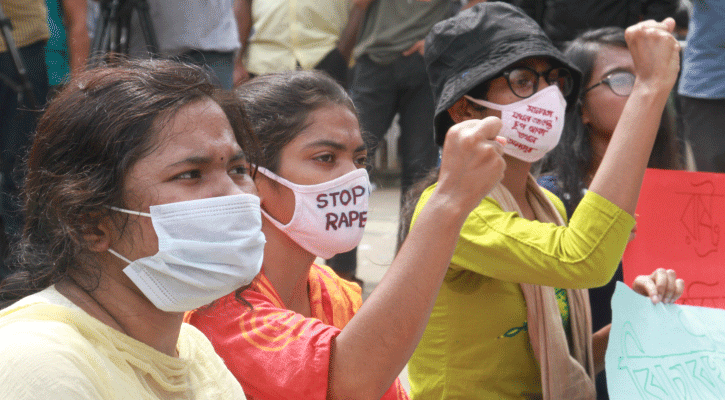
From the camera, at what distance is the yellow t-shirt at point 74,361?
105cm

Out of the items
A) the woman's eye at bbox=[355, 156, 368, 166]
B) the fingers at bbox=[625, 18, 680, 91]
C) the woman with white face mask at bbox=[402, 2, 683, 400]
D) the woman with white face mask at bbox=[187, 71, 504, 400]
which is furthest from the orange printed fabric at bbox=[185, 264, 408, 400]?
the fingers at bbox=[625, 18, 680, 91]

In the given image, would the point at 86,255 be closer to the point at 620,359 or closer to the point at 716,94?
the point at 620,359

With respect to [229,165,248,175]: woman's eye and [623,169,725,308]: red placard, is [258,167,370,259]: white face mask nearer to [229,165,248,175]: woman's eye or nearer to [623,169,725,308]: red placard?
[229,165,248,175]: woman's eye

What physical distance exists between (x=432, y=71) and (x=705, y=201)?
2.95 feet

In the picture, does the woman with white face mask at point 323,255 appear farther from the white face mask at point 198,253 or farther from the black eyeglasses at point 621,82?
the black eyeglasses at point 621,82

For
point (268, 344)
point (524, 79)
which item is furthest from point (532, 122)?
point (268, 344)

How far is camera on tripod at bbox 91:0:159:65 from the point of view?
11.1 ft

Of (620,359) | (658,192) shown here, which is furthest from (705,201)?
(620,359)

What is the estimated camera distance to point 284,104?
1.85 metres

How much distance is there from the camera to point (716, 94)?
11.8 feet

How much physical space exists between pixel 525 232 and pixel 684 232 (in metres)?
0.71

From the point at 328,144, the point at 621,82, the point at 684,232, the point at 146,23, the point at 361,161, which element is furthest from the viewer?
the point at 146,23

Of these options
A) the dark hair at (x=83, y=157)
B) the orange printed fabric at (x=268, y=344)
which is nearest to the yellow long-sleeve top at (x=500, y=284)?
the orange printed fabric at (x=268, y=344)

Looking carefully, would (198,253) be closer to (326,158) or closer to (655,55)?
(326,158)
